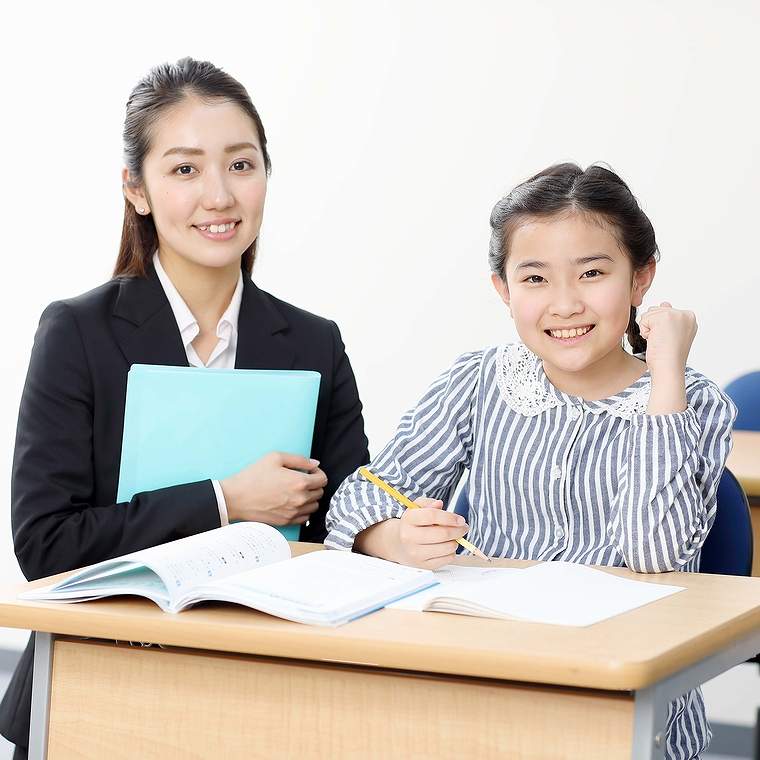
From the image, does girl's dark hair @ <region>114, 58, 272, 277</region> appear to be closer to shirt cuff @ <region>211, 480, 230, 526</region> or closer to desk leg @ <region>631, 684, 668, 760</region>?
shirt cuff @ <region>211, 480, 230, 526</region>

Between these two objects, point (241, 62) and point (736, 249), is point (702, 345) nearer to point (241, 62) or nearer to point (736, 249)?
point (736, 249)

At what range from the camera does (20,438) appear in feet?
5.79

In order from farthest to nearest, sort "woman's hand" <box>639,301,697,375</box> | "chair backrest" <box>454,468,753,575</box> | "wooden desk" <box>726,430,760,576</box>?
"wooden desk" <box>726,430,760,576</box> < "chair backrest" <box>454,468,753,575</box> < "woman's hand" <box>639,301,697,375</box>

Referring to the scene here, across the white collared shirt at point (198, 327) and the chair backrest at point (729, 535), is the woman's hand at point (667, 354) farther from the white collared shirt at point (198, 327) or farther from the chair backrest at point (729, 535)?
the white collared shirt at point (198, 327)

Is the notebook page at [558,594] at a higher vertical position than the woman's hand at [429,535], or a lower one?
lower

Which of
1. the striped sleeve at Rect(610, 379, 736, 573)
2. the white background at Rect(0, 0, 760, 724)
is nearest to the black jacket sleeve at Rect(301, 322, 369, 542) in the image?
the striped sleeve at Rect(610, 379, 736, 573)

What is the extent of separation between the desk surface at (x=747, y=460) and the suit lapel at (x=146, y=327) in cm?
102

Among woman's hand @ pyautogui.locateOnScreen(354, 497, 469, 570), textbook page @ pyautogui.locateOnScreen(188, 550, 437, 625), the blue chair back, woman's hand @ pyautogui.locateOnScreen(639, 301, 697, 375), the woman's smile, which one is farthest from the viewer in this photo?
the blue chair back

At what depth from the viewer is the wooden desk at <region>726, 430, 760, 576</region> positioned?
2246 mm

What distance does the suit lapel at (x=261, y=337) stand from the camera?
193 centimetres

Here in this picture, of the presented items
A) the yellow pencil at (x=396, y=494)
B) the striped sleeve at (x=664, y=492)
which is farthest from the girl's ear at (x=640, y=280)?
the yellow pencil at (x=396, y=494)

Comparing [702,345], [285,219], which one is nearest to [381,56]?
[285,219]

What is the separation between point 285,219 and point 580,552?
94.0 inches

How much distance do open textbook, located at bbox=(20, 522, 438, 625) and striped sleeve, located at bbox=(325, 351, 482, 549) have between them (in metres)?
0.28
